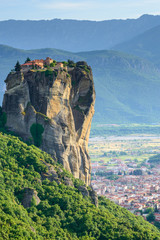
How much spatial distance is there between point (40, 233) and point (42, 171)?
11757 mm

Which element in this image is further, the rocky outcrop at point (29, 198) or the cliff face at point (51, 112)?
the cliff face at point (51, 112)

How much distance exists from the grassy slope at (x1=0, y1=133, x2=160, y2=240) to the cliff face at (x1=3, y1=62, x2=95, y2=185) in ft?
8.65

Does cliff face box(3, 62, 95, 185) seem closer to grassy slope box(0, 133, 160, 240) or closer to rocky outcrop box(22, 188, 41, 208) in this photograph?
grassy slope box(0, 133, 160, 240)

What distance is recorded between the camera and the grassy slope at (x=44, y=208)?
58.0 meters

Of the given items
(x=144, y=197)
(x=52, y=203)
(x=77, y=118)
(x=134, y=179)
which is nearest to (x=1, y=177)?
(x=52, y=203)

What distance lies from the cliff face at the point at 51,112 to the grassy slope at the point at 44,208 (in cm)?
264

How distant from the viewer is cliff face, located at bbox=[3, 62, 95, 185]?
244 ft

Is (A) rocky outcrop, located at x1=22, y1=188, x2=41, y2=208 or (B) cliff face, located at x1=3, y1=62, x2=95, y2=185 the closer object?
(A) rocky outcrop, located at x1=22, y1=188, x2=41, y2=208

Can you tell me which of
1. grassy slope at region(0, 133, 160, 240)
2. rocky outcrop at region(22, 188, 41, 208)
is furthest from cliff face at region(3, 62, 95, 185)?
rocky outcrop at region(22, 188, 41, 208)

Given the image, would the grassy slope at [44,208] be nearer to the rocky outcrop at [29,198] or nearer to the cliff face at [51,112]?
the rocky outcrop at [29,198]

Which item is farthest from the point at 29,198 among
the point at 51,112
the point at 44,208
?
the point at 51,112

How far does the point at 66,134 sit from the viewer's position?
75.7m

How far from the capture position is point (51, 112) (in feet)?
249

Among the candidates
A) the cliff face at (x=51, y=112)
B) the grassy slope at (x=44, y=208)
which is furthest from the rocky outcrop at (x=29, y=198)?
the cliff face at (x=51, y=112)
